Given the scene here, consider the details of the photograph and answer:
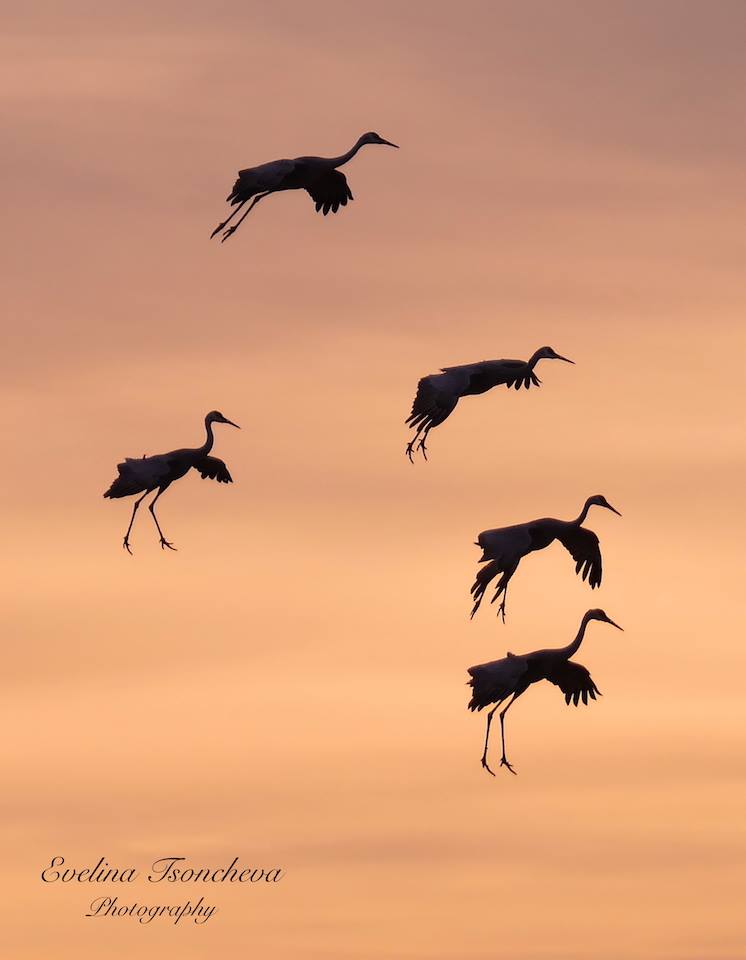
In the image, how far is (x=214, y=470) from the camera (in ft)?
294

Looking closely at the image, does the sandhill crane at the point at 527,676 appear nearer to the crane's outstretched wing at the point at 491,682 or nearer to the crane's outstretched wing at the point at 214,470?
the crane's outstretched wing at the point at 491,682

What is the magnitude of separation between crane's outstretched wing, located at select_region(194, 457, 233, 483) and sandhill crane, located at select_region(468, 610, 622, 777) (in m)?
10.5

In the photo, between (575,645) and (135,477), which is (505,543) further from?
(135,477)

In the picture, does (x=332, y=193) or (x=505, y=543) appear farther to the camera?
(x=332, y=193)

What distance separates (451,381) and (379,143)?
8.26 m

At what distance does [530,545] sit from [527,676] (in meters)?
3.37

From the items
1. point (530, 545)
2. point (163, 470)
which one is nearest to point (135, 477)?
point (163, 470)

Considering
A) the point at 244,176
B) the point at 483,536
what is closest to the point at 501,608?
the point at 483,536

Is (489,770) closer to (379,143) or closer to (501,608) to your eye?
(501,608)

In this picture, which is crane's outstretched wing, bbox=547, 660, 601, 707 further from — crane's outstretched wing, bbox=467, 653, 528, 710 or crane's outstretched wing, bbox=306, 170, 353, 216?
crane's outstretched wing, bbox=306, 170, 353, 216

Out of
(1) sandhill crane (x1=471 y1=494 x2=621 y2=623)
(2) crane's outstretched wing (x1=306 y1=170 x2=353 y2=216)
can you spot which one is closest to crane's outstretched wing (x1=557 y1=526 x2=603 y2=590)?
(1) sandhill crane (x1=471 y1=494 x2=621 y2=623)

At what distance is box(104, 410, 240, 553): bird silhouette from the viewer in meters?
86.6

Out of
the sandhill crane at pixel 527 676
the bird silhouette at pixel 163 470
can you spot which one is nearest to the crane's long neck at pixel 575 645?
the sandhill crane at pixel 527 676

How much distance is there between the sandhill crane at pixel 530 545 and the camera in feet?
266
